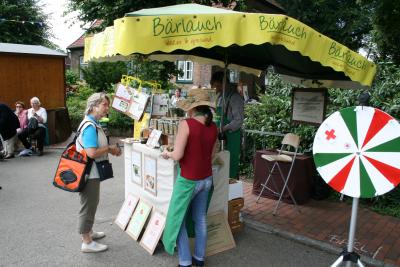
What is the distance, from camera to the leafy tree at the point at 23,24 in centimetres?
2402

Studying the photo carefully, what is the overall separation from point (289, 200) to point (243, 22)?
351 cm

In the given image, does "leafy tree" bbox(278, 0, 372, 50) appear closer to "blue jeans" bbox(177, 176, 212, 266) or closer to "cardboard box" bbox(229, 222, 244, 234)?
"cardboard box" bbox(229, 222, 244, 234)

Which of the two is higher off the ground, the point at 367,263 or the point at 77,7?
the point at 77,7

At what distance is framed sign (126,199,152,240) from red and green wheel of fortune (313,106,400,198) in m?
2.20

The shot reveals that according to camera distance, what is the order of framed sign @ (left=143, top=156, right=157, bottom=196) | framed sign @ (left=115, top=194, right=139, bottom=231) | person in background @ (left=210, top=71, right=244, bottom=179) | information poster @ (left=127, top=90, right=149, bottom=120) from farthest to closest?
person in background @ (left=210, top=71, right=244, bottom=179) → framed sign @ (left=115, top=194, right=139, bottom=231) → information poster @ (left=127, top=90, right=149, bottom=120) → framed sign @ (left=143, top=156, right=157, bottom=196)

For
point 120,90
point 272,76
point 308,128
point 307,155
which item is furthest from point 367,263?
point 272,76

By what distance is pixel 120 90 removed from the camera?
447cm

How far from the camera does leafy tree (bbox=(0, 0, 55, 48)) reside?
2402cm

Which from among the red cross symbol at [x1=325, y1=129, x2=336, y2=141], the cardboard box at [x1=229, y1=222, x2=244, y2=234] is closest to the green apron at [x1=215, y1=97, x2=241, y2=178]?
the cardboard box at [x1=229, y1=222, x2=244, y2=234]

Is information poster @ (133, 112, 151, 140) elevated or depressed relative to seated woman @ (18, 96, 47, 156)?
elevated

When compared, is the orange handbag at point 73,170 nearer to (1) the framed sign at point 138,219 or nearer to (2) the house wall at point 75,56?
(1) the framed sign at point 138,219

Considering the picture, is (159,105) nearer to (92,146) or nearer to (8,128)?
(92,146)

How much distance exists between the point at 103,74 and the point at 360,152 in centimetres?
1623

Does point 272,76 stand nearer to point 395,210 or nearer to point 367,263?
point 395,210
